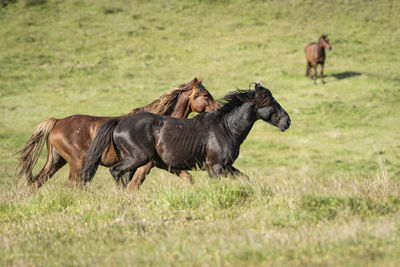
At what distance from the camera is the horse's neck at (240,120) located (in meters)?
8.20

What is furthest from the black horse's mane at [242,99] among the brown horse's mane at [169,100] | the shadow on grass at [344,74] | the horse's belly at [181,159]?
the shadow on grass at [344,74]

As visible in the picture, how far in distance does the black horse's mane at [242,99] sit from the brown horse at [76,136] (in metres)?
1.25

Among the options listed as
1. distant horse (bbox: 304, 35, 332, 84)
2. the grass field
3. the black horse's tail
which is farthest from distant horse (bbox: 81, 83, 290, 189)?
distant horse (bbox: 304, 35, 332, 84)

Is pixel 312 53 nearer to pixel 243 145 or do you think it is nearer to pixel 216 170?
pixel 243 145

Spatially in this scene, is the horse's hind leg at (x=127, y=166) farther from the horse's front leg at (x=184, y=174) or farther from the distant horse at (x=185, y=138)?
the horse's front leg at (x=184, y=174)

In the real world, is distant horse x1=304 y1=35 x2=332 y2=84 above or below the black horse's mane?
below

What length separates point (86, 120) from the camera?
942 cm

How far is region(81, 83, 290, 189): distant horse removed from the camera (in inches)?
314

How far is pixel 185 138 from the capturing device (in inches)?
318

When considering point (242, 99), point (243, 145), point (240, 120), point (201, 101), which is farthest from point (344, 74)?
point (240, 120)

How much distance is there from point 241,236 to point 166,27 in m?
34.9

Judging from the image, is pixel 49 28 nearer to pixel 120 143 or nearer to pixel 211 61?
pixel 211 61

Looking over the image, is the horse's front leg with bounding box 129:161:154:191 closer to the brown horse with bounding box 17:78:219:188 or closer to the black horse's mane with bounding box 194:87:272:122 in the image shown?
the brown horse with bounding box 17:78:219:188

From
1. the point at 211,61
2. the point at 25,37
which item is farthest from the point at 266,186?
the point at 25,37
